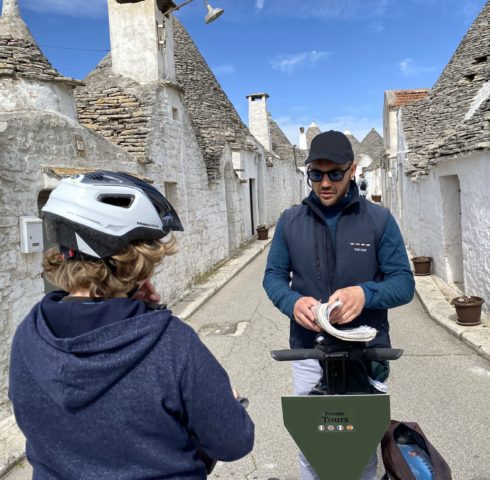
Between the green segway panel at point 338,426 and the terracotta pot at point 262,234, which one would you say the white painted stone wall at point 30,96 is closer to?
the green segway panel at point 338,426

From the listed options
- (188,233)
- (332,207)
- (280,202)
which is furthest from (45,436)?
(280,202)

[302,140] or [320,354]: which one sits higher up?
[302,140]

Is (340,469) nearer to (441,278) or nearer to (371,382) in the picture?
(371,382)

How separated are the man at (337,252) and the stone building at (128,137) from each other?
3.31m

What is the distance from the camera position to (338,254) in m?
2.46

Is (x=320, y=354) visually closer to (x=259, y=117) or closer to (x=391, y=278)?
(x=391, y=278)

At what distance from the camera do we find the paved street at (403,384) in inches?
150

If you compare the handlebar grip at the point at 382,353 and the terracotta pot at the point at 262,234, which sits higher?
the handlebar grip at the point at 382,353

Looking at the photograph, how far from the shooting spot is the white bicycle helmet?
1.35 metres

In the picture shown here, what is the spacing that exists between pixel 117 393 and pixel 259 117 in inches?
1026

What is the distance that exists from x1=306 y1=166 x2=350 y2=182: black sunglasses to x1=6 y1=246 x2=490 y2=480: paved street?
1675 millimetres

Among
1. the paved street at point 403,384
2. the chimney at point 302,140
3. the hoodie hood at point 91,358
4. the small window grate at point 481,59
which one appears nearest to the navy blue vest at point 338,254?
the paved street at point 403,384

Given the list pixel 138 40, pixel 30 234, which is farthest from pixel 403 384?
pixel 138 40

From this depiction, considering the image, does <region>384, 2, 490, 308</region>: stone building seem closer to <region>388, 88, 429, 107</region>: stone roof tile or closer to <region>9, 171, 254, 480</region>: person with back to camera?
<region>388, 88, 429, 107</region>: stone roof tile
